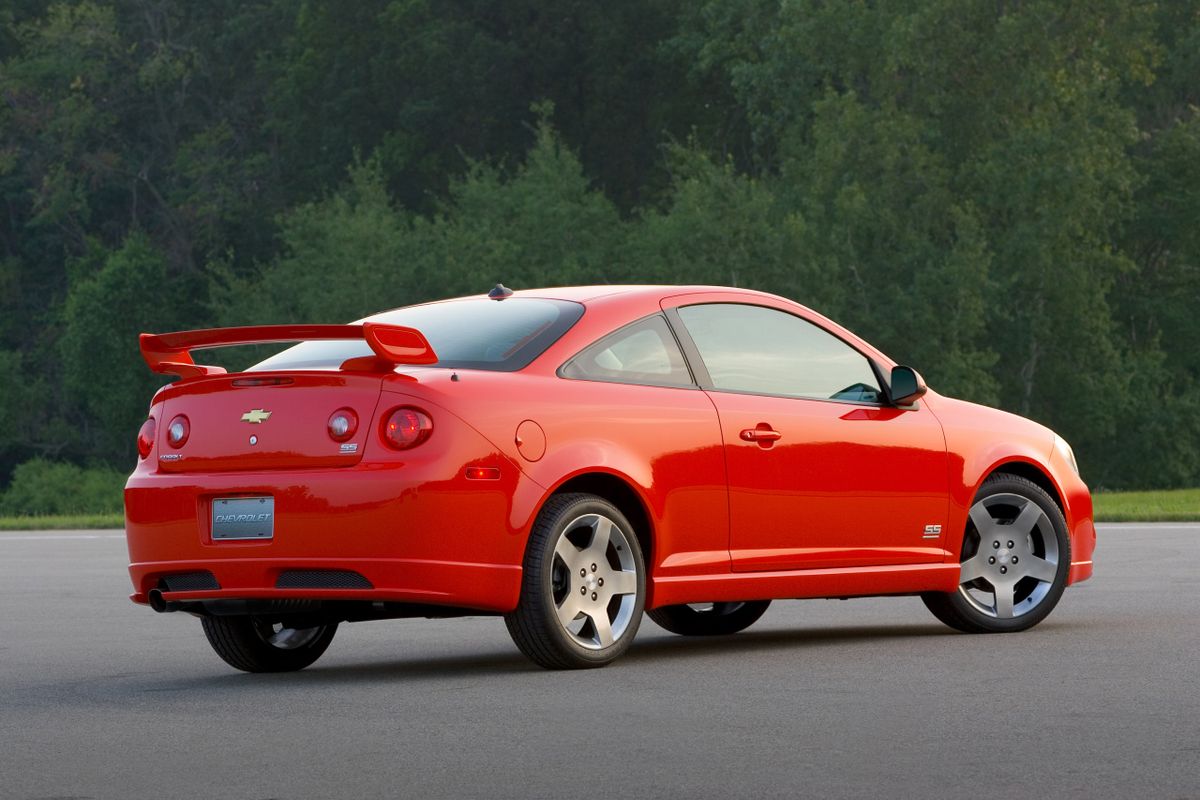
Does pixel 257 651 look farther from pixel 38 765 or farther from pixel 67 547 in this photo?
pixel 67 547

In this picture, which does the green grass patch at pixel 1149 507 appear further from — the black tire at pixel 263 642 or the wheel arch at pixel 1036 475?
the black tire at pixel 263 642

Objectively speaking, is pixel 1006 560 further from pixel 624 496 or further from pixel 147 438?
pixel 147 438

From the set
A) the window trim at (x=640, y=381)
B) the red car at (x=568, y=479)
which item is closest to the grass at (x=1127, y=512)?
the red car at (x=568, y=479)

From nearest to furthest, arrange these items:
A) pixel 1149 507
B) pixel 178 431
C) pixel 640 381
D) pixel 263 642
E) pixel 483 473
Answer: pixel 483 473, pixel 178 431, pixel 640 381, pixel 263 642, pixel 1149 507

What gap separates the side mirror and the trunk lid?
2.66 meters

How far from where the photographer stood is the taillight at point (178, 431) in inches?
380

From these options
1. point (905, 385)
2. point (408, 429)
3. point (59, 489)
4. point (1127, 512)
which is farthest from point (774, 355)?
point (59, 489)

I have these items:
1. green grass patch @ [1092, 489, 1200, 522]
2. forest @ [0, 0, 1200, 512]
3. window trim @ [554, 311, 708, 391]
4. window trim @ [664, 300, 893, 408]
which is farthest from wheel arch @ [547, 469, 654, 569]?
forest @ [0, 0, 1200, 512]

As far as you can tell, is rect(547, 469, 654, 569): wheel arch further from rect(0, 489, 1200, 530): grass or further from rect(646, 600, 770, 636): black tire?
rect(0, 489, 1200, 530): grass

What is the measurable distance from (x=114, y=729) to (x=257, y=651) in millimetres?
2103

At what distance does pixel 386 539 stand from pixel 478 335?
1.17 meters

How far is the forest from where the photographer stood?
189 ft

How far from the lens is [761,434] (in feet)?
33.6

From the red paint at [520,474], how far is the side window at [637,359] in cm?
6
